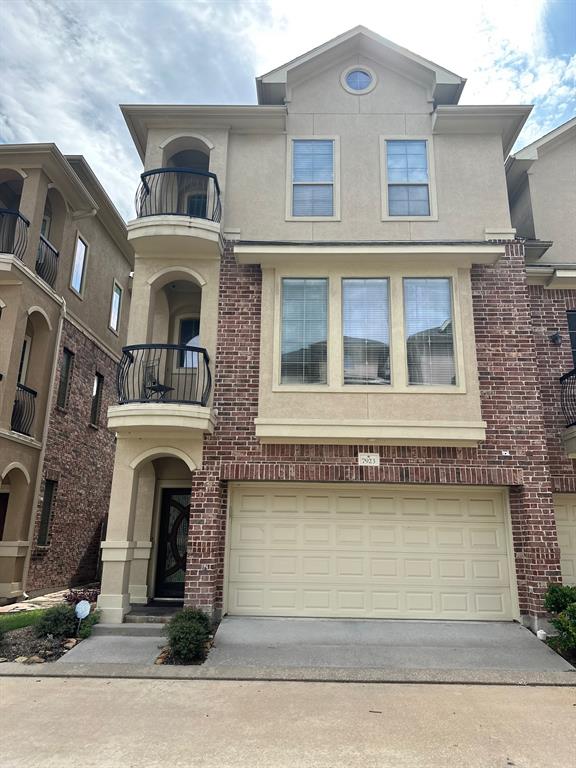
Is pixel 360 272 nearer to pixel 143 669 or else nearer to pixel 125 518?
pixel 125 518

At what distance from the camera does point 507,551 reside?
28.4 feet

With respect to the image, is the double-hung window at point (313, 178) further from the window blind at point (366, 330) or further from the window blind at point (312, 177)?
the window blind at point (366, 330)

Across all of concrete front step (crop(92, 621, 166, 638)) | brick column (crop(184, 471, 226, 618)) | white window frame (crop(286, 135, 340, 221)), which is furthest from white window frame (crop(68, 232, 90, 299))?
concrete front step (crop(92, 621, 166, 638))

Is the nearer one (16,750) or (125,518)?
(16,750)

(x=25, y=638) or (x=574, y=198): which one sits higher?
(x=574, y=198)

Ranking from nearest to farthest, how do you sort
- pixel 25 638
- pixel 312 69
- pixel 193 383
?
1. pixel 25 638
2. pixel 193 383
3. pixel 312 69

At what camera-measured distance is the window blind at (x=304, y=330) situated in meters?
9.01

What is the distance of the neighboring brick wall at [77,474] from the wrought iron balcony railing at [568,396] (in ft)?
35.3

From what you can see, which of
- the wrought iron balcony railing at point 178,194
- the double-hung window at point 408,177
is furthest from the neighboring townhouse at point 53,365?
the double-hung window at point 408,177

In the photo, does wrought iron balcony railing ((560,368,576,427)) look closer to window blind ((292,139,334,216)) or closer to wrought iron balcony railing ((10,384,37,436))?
window blind ((292,139,334,216))

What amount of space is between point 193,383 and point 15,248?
551 cm

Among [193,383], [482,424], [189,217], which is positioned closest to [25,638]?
[193,383]

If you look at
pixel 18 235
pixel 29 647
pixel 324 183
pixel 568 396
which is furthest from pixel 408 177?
pixel 29 647

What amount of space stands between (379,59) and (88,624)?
1117 cm
